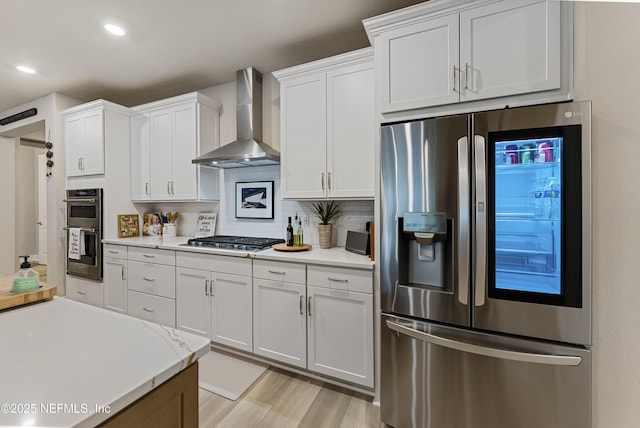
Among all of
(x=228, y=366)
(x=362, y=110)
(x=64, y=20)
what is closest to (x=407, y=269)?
(x=362, y=110)

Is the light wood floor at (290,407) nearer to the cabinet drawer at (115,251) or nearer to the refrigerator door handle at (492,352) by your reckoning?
the refrigerator door handle at (492,352)

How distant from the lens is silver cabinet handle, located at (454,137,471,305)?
58.2 inches

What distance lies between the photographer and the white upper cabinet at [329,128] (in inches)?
85.7

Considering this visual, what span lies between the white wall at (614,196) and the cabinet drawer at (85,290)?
13.7 feet

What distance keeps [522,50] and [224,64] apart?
97.9 inches

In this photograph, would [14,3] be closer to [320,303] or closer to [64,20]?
[64,20]

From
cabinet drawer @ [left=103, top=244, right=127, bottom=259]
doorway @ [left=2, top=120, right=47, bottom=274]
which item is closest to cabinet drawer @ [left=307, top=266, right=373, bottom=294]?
cabinet drawer @ [left=103, top=244, right=127, bottom=259]

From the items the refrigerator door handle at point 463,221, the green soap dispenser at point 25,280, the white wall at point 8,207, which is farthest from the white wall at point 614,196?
the white wall at point 8,207

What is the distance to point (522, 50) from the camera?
1496 millimetres

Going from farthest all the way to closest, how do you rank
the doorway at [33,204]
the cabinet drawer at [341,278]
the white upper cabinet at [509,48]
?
the doorway at [33,204], the cabinet drawer at [341,278], the white upper cabinet at [509,48]

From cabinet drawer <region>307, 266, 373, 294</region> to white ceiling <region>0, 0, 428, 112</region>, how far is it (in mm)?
1835

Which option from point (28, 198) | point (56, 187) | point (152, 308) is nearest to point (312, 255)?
point (152, 308)

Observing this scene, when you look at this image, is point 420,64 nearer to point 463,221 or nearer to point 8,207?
point 463,221

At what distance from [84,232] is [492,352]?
13.1 feet
